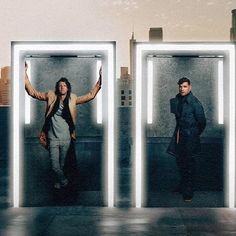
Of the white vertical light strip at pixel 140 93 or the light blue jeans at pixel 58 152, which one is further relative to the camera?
the light blue jeans at pixel 58 152

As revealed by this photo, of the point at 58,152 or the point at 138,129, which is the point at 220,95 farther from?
the point at 58,152

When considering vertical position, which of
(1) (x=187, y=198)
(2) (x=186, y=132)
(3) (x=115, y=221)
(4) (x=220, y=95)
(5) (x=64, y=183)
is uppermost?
(4) (x=220, y=95)

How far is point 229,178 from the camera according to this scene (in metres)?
9.94

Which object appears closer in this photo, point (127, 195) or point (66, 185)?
point (66, 185)

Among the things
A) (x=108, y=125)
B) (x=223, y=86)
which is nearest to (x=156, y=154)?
(x=108, y=125)

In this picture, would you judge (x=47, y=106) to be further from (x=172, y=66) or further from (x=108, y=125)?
(x=172, y=66)

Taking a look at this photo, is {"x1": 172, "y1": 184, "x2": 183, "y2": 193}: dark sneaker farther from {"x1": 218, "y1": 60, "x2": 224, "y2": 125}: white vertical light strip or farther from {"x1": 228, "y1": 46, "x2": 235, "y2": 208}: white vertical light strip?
{"x1": 218, "y1": 60, "x2": 224, "y2": 125}: white vertical light strip

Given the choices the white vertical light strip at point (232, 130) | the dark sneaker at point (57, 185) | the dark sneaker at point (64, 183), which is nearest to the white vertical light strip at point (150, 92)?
the white vertical light strip at point (232, 130)

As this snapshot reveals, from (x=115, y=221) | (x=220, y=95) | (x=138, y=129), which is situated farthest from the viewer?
(x=220, y=95)

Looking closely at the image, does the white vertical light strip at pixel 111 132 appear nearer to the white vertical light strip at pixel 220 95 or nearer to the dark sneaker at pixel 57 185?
the dark sneaker at pixel 57 185

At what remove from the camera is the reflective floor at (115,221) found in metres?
7.92

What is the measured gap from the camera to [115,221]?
28.2 ft

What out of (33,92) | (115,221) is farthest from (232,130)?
(33,92)

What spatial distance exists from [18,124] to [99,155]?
1477mm
